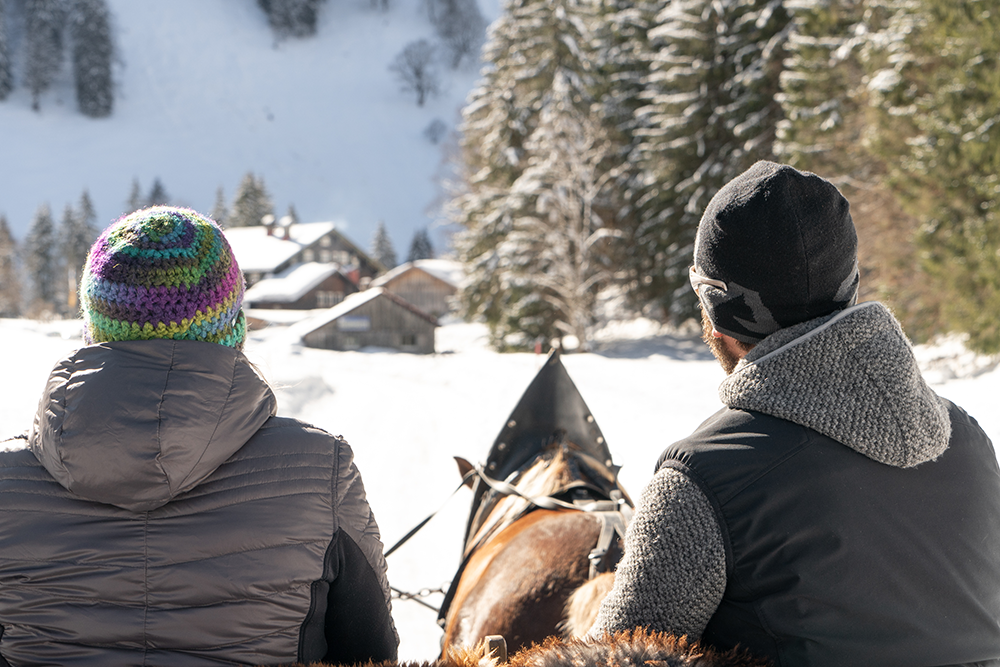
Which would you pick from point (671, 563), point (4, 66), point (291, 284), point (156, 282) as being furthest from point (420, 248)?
point (671, 563)

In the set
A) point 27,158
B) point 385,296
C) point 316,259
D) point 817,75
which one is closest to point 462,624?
point 817,75

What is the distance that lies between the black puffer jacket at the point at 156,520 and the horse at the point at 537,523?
96 cm

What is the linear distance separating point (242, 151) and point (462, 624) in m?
79.7

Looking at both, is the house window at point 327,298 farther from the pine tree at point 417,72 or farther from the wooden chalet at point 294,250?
the pine tree at point 417,72

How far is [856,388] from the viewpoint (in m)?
1.19

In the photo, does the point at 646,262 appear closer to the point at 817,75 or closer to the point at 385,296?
the point at 817,75

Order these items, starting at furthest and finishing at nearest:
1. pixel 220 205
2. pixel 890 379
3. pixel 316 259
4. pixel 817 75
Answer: pixel 220 205 < pixel 316 259 < pixel 817 75 < pixel 890 379

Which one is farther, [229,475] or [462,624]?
[462,624]

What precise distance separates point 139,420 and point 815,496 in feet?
4.18

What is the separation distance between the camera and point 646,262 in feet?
65.3

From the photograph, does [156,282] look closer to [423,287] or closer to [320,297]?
[320,297]

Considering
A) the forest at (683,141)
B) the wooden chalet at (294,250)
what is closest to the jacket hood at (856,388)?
the forest at (683,141)

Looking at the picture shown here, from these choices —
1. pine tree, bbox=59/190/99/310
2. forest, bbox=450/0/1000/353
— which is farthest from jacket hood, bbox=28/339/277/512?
pine tree, bbox=59/190/99/310

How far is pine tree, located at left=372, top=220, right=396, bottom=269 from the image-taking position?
6216 cm
